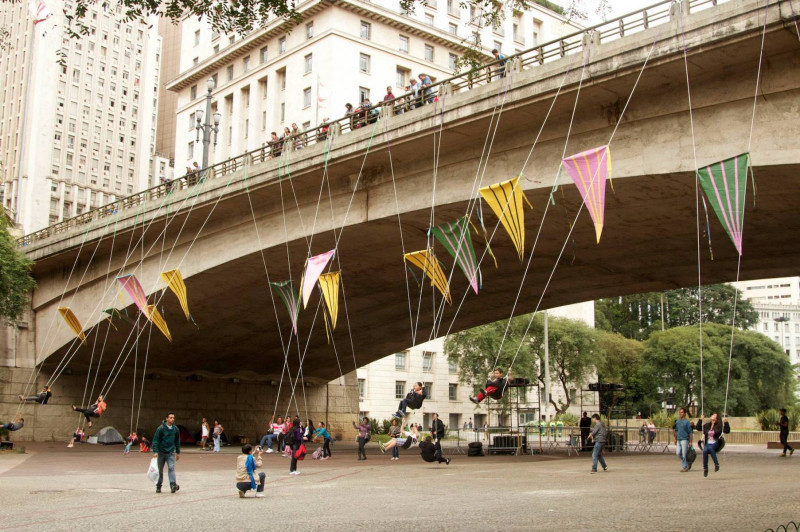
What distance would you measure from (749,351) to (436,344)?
90.5 feet

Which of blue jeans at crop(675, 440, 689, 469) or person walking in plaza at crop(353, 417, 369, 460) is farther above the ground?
blue jeans at crop(675, 440, 689, 469)

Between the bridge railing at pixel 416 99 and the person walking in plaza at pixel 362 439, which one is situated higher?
the bridge railing at pixel 416 99

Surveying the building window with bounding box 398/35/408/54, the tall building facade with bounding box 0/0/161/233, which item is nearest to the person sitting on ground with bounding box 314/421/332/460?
the building window with bounding box 398/35/408/54

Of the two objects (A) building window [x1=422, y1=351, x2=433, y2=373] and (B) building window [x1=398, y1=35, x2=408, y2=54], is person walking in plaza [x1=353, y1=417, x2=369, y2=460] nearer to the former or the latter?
(A) building window [x1=422, y1=351, x2=433, y2=373]

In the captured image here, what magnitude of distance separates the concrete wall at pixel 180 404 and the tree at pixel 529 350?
38.5 feet

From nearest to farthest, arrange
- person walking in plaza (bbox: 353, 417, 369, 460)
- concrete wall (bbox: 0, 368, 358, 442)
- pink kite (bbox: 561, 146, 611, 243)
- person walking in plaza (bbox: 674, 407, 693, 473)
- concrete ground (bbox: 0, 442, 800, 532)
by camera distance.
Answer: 1. concrete ground (bbox: 0, 442, 800, 532)
2. pink kite (bbox: 561, 146, 611, 243)
3. person walking in plaza (bbox: 674, 407, 693, 473)
4. person walking in plaza (bbox: 353, 417, 369, 460)
5. concrete wall (bbox: 0, 368, 358, 442)

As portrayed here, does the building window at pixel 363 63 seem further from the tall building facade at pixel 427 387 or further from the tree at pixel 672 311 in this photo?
the tree at pixel 672 311

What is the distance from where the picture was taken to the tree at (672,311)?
8700 cm

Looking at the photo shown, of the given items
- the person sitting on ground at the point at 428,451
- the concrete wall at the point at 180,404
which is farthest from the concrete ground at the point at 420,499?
the concrete wall at the point at 180,404

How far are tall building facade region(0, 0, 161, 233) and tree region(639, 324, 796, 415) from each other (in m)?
67.5

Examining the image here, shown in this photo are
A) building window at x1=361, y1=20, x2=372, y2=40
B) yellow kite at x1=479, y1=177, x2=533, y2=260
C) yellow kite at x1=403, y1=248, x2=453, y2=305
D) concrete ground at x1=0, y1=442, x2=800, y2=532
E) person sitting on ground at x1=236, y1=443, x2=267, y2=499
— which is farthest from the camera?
building window at x1=361, y1=20, x2=372, y2=40

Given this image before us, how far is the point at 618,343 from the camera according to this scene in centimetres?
7094

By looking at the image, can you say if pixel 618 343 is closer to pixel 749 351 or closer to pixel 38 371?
pixel 749 351

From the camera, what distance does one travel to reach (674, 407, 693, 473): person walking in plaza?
19328mm
